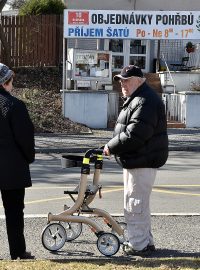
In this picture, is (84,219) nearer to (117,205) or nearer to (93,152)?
(93,152)

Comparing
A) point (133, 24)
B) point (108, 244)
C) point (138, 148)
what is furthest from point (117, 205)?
point (133, 24)

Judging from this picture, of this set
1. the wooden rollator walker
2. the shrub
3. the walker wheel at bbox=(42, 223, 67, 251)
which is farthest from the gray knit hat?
the shrub

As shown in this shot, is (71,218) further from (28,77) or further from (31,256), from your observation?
(28,77)

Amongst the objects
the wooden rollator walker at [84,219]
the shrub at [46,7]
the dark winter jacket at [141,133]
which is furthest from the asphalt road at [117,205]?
the shrub at [46,7]

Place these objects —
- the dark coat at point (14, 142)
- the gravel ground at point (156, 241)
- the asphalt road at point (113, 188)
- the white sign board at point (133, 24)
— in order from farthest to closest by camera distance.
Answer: the white sign board at point (133, 24)
the asphalt road at point (113, 188)
the gravel ground at point (156, 241)
the dark coat at point (14, 142)

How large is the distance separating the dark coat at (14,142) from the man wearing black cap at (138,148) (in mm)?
860

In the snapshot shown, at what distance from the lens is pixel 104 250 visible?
6.84 metres

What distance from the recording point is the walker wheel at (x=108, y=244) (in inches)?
268

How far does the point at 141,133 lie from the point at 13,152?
124 cm

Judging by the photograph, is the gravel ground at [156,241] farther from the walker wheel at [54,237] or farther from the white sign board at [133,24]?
the white sign board at [133,24]

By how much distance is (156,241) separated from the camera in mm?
7598

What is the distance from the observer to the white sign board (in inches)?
907

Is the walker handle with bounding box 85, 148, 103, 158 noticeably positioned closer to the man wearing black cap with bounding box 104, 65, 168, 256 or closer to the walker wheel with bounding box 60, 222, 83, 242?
the man wearing black cap with bounding box 104, 65, 168, 256

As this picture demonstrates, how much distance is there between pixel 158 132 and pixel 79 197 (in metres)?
1.05
